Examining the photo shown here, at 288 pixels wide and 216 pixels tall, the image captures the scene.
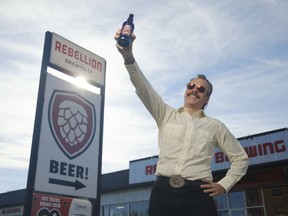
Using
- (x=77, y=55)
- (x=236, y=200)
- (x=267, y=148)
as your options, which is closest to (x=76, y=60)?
(x=77, y=55)

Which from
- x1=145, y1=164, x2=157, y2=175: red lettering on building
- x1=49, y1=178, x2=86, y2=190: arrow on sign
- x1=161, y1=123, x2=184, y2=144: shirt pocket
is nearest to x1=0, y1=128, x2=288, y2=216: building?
x1=145, y1=164, x2=157, y2=175: red lettering on building

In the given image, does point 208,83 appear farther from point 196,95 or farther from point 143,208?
point 143,208

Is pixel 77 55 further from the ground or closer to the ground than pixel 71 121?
further from the ground

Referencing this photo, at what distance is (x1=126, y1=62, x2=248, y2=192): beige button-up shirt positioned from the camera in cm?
288

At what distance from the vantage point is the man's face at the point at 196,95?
3234 mm

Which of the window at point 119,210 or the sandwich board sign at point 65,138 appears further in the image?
the window at point 119,210

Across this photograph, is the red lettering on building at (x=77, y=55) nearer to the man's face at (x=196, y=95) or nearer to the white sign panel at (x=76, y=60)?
the white sign panel at (x=76, y=60)

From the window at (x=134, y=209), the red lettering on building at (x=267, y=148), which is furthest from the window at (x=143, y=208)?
the red lettering on building at (x=267, y=148)

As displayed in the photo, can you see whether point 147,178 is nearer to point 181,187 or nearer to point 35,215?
point 35,215

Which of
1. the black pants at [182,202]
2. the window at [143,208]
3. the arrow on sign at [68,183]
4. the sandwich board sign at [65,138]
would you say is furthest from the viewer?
the window at [143,208]

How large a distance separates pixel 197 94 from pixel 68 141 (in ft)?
10.7

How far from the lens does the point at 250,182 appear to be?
51.7 feet

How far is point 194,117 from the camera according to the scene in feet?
10.5

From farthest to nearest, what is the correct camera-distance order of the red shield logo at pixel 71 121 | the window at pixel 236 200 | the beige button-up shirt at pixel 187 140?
the window at pixel 236 200
the red shield logo at pixel 71 121
the beige button-up shirt at pixel 187 140
